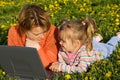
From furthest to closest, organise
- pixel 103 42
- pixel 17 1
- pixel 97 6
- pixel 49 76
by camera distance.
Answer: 1. pixel 17 1
2. pixel 97 6
3. pixel 103 42
4. pixel 49 76

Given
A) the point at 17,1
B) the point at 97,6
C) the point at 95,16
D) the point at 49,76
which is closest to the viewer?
the point at 49,76

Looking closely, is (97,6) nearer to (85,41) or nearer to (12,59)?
(85,41)

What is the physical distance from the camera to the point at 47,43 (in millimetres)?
5367

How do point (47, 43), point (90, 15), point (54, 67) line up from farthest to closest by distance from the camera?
point (90, 15) → point (47, 43) → point (54, 67)

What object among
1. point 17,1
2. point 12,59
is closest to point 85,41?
point 12,59

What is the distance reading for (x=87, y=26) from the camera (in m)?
5.10

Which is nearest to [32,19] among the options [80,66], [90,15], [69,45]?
[69,45]

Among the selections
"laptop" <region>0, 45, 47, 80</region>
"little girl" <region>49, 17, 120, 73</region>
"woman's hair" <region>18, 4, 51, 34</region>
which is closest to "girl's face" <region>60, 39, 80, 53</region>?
"little girl" <region>49, 17, 120, 73</region>

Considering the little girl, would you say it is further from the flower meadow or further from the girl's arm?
the flower meadow

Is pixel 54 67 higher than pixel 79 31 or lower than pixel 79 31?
lower

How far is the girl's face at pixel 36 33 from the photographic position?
16.0 feet

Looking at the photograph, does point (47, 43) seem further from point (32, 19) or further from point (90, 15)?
point (90, 15)

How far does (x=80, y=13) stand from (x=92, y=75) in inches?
126

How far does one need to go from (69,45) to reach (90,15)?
260 cm
